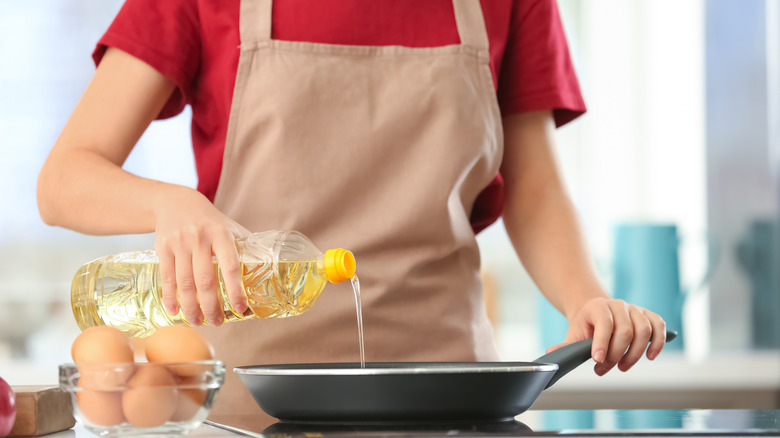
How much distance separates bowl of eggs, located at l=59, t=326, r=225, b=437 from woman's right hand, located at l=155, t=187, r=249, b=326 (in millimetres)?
127

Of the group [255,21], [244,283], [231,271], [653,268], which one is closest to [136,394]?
[231,271]

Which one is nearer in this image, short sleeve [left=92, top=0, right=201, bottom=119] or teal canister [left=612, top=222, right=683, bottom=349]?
short sleeve [left=92, top=0, right=201, bottom=119]

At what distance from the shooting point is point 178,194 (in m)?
0.79

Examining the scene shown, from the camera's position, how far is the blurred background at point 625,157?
6.75ft

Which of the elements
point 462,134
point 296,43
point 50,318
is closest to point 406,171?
point 462,134

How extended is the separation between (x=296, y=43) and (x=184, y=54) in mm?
146

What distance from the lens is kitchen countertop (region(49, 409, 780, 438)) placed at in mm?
589

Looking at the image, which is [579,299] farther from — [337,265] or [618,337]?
[337,265]

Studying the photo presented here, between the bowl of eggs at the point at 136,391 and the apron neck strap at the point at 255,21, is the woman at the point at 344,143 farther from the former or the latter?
the bowl of eggs at the point at 136,391

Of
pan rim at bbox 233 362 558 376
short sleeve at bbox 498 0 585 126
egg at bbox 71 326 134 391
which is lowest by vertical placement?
pan rim at bbox 233 362 558 376

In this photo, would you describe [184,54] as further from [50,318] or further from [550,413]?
[50,318]

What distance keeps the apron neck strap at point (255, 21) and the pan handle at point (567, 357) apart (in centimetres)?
56

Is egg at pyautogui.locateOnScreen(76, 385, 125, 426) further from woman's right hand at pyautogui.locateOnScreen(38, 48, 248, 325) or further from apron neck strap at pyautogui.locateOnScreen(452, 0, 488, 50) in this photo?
apron neck strap at pyautogui.locateOnScreen(452, 0, 488, 50)

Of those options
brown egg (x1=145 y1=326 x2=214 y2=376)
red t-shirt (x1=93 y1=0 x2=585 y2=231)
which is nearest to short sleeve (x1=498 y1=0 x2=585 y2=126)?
red t-shirt (x1=93 y1=0 x2=585 y2=231)
